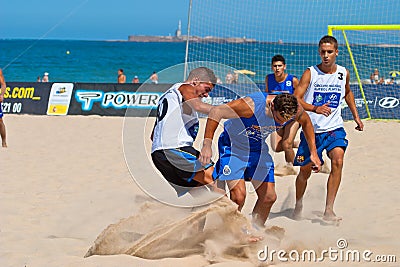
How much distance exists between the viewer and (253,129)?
5152mm

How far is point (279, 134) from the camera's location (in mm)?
8914

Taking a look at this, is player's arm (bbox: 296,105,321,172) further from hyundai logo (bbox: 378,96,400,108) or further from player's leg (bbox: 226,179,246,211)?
hyundai logo (bbox: 378,96,400,108)

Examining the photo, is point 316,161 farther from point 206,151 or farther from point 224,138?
point 206,151

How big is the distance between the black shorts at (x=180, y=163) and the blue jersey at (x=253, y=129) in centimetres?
34

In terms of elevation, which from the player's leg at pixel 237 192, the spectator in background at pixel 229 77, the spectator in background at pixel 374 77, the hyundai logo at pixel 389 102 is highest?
the spectator in background at pixel 374 77

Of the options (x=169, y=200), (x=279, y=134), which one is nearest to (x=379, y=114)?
(x=279, y=134)

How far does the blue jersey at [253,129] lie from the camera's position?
5051 millimetres

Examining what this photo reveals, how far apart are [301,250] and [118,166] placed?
4813 mm

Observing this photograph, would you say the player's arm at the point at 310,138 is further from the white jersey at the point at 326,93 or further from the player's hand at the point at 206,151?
the player's hand at the point at 206,151

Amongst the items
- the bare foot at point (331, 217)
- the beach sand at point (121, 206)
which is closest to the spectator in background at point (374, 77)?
the beach sand at point (121, 206)

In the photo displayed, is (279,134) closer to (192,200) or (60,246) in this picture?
(192,200)

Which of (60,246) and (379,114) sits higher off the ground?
(379,114)

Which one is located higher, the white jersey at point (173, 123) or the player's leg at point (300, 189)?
the white jersey at point (173, 123)

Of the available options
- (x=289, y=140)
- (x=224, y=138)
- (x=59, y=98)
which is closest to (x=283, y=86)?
(x=289, y=140)
